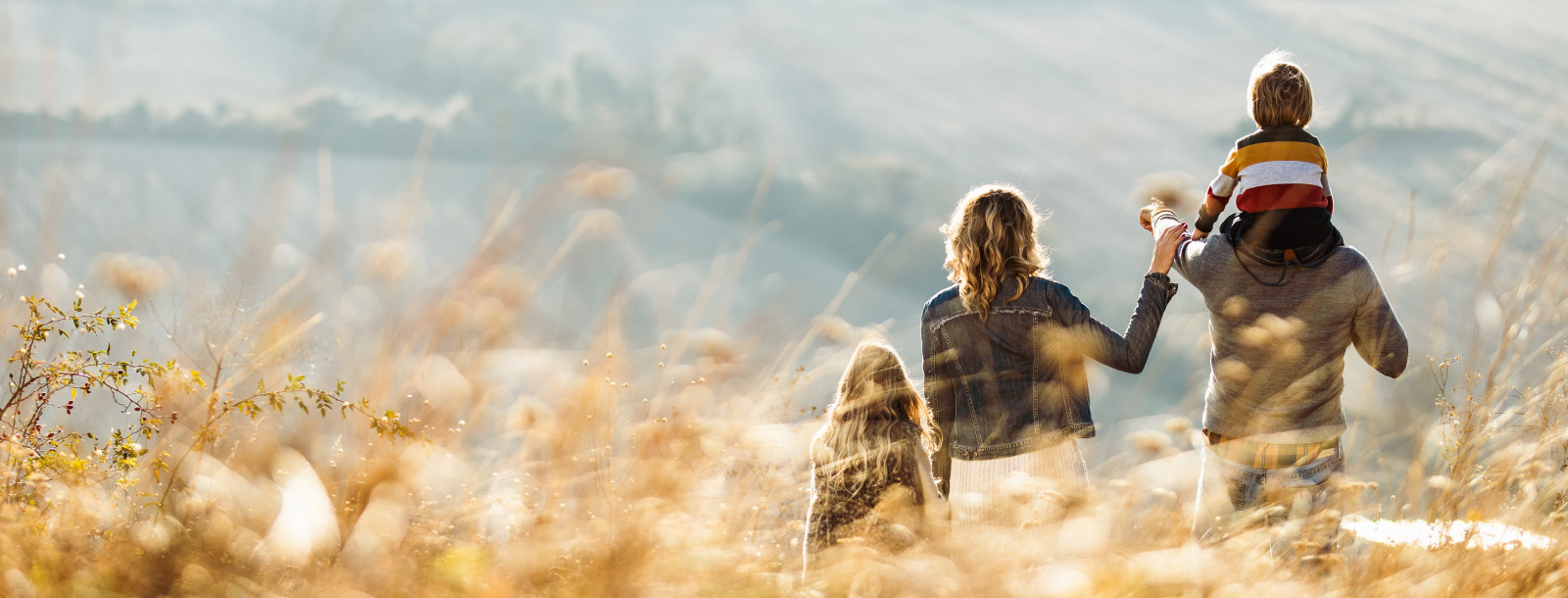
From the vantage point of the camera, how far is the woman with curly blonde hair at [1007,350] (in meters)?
2.19

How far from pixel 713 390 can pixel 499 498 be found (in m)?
0.62

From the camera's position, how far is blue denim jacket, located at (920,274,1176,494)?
2.19 meters

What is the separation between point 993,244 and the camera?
2219 mm

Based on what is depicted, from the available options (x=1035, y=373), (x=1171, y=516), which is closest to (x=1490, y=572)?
(x=1171, y=516)

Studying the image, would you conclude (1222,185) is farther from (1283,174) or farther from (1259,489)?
(1259,489)

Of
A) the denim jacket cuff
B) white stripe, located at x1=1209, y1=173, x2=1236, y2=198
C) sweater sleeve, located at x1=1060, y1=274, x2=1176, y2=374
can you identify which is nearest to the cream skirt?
sweater sleeve, located at x1=1060, y1=274, x2=1176, y2=374

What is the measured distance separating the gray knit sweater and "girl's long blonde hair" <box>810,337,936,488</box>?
0.75 meters

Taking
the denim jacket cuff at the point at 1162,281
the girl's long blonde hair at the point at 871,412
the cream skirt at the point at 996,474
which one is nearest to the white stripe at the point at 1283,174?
the denim jacket cuff at the point at 1162,281

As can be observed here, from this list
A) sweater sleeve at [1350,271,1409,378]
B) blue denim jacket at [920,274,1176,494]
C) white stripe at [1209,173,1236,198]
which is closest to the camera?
sweater sleeve at [1350,271,1409,378]

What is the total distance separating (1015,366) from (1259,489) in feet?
1.88

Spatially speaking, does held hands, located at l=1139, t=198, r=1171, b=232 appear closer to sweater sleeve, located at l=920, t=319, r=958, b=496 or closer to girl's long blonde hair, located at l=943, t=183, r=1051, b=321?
girl's long blonde hair, located at l=943, t=183, r=1051, b=321

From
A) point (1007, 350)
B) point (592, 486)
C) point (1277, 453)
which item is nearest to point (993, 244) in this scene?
point (1007, 350)

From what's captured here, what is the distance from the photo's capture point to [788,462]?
175 centimetres

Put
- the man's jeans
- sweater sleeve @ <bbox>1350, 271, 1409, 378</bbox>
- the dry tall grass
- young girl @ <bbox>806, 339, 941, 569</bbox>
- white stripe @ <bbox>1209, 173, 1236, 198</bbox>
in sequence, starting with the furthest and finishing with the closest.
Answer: young girl @ <bbox>806, 339, 941, 569</bbox>, white stripe @ <bbox>1209, 173, 1236, 198</bbox>, sweater sleeve @ <bbox>1350, 271, 1409, 378</bbox>, the man's jeans, the dry tall grass
